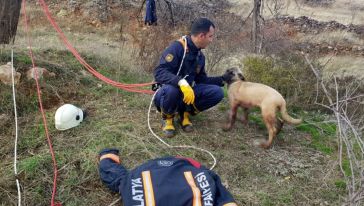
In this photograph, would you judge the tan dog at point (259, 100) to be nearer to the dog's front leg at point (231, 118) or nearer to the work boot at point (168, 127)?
the dog's front leg at point (231, 118)

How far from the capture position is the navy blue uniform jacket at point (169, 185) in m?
2.61

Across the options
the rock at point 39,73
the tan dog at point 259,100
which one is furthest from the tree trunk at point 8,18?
the tan dog at point 259,100

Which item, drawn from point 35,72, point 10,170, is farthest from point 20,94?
point 10,170

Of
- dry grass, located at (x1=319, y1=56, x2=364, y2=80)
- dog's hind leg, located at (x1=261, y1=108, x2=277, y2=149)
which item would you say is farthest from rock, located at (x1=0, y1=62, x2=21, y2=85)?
dry grass, located at (x1=319, y1=56, x2=364, y2=80)

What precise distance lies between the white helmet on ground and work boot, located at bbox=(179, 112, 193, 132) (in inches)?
43.0

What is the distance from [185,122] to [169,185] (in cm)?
136

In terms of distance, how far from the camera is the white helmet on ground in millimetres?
3643

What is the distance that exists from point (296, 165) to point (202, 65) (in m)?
1.41

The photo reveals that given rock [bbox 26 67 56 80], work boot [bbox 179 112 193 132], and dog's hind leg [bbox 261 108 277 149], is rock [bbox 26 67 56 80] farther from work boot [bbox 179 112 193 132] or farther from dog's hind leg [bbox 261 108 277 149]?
dog's hind leg [bbox 261 108 277 149]

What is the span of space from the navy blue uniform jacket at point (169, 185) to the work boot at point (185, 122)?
0.96 meters

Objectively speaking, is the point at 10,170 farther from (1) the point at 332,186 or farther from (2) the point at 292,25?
(2) the point at 292,25

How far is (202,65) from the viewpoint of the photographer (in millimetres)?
4012

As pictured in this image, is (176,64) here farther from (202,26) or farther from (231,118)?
(231,118)

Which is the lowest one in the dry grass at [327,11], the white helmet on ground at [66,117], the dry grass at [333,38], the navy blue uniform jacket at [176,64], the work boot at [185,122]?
the dry grass at [333,38]
